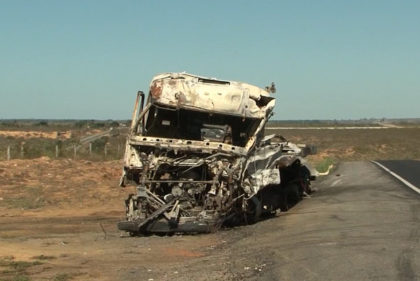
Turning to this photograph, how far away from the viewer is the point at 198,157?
12156mm

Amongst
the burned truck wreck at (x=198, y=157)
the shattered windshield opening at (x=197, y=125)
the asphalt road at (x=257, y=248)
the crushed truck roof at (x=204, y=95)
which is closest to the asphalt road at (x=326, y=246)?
the asphalt road at (x=257, y=248)

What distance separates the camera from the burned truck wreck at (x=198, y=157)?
11.7 metres

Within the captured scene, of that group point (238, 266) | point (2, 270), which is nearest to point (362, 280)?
point (238, 266)

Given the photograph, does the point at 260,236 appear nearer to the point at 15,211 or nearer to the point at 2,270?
the point at 2,270

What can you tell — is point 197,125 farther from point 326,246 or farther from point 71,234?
point 326,246

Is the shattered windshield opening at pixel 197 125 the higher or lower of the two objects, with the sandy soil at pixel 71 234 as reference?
higher

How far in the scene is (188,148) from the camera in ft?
39.5

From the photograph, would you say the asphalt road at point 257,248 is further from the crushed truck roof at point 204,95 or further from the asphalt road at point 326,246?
the crushed truck roof at point 204,95

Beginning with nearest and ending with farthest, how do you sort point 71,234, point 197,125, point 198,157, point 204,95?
point 198,157 < point 71,234 < point 204,95 < point 197,125

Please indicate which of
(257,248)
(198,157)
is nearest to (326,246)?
(257,248)

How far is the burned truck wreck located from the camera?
1166cm

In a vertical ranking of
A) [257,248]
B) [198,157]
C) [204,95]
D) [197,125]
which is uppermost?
[204,95]

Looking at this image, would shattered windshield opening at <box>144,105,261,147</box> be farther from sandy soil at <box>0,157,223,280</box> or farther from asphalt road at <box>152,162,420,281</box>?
sandy soil at <box>0,157,223,280</box>

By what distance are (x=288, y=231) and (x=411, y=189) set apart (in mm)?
7909
